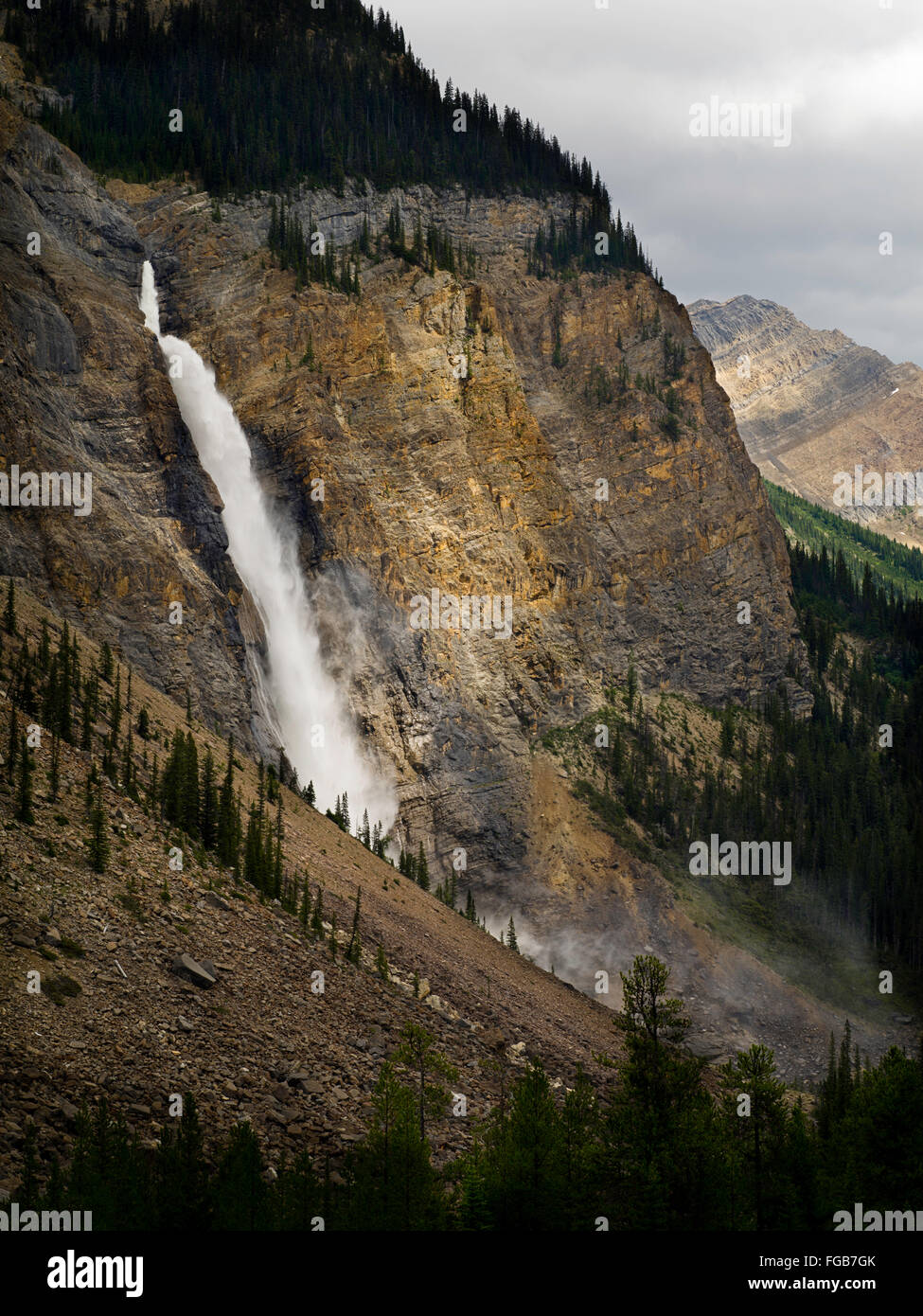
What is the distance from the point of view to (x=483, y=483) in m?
129

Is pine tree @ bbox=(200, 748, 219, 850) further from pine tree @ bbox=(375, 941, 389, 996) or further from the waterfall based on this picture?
the waterfall

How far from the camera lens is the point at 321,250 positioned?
136m

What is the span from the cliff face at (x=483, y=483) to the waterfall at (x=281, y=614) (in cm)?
175

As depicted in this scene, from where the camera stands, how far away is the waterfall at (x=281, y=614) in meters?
107

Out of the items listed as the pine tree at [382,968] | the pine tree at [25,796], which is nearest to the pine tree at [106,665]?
the pine tree at [25,796]

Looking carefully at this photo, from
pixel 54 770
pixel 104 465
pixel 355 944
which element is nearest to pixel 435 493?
pixel 104 465

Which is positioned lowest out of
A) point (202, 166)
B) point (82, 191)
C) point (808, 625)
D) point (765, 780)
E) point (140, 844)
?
point (140, 844)

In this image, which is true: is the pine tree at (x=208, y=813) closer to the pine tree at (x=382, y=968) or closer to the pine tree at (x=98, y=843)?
the pine tree at (x=98, y=843)

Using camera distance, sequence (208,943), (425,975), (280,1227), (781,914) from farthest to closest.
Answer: (781,914), (425,975), (208,943), (280,1227)

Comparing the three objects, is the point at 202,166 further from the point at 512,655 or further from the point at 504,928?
the point at 504,928

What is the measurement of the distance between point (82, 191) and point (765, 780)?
81006 millimetres

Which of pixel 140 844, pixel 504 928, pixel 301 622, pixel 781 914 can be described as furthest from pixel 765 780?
pixel 140 844

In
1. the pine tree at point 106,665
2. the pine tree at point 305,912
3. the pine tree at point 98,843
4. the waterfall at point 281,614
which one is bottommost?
the pine tree at point 305,912

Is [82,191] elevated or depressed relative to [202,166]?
depressed
